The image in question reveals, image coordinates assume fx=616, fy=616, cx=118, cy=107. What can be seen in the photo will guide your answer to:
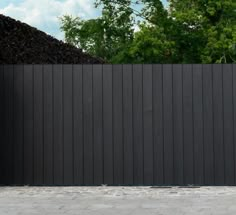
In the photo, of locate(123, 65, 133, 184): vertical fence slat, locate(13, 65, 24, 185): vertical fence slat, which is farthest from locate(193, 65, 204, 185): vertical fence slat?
locate(13, 65, 24, 185): vertical fence slat

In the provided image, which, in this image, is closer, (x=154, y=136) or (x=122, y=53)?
(x=154, y=136)

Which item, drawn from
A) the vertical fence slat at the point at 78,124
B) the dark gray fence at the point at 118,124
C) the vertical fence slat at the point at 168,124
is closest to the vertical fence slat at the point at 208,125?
the dark gray fence at the point at 118,124

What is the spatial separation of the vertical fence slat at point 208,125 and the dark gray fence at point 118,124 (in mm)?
15

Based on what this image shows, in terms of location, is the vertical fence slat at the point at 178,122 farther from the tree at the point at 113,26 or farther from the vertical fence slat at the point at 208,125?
the tree at the point at 113,26

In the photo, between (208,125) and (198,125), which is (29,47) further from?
(208,125)

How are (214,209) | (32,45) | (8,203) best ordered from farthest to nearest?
(32,45), (8,203), (214,209)

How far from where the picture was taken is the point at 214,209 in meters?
7.27

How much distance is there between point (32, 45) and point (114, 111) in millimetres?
4364

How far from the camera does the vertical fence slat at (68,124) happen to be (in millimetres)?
9492

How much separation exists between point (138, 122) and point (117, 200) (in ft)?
5.60

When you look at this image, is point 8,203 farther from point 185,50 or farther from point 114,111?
point 185,50

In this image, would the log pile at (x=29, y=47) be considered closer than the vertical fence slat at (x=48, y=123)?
No

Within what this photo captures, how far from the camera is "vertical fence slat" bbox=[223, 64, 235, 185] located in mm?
9383

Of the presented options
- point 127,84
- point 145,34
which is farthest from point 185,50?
point 127,84
